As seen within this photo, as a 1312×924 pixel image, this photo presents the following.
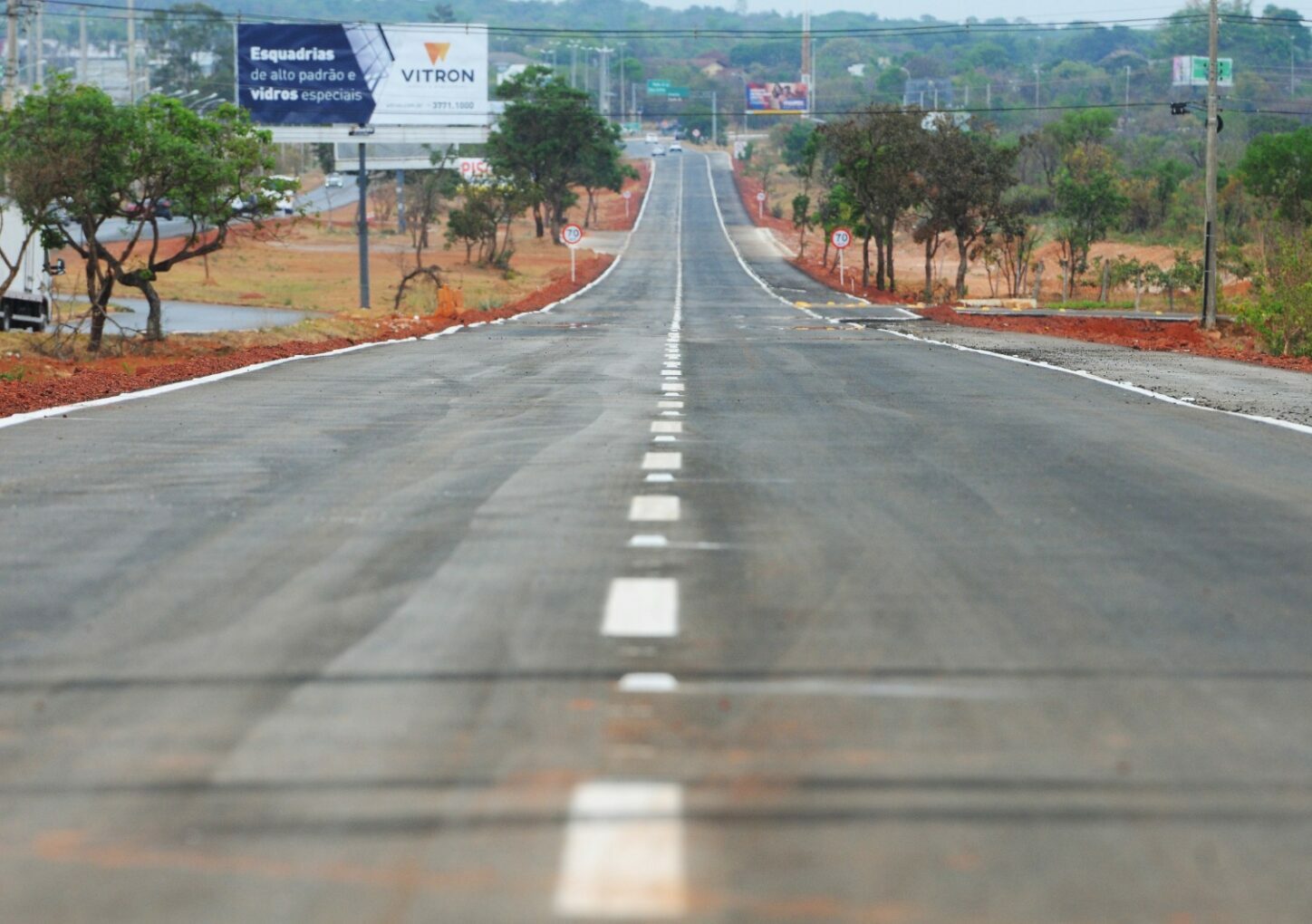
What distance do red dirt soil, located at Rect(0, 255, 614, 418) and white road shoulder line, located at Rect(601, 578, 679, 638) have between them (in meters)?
8.92

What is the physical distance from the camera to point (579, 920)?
3588 mm

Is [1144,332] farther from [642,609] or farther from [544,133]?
[544,133]

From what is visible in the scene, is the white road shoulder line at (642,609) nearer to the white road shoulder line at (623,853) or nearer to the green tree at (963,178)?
the white road shoulder line at (623,853)

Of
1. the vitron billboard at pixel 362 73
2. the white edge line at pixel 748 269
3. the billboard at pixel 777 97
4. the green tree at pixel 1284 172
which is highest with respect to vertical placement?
the billboard at pixel 777 97

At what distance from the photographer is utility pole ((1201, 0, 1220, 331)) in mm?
40562

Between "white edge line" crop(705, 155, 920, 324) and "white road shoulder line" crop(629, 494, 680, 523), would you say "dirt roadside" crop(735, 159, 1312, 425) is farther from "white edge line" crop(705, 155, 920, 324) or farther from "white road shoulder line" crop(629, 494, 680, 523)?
"white road shoulder line" crop(629, 494, 680, 523)

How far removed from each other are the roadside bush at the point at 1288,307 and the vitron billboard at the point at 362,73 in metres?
33.1

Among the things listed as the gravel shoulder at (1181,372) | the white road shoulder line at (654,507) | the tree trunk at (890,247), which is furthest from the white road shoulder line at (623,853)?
the tree trunk at (890,247)

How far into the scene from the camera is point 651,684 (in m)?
5.36

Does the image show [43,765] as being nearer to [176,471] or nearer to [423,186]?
[176,471]

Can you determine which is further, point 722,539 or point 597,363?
point 597,363

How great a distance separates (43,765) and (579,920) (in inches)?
69.5

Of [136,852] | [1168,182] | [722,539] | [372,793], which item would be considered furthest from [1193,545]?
[1168,182]

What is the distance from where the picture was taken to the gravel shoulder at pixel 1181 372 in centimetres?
1664
